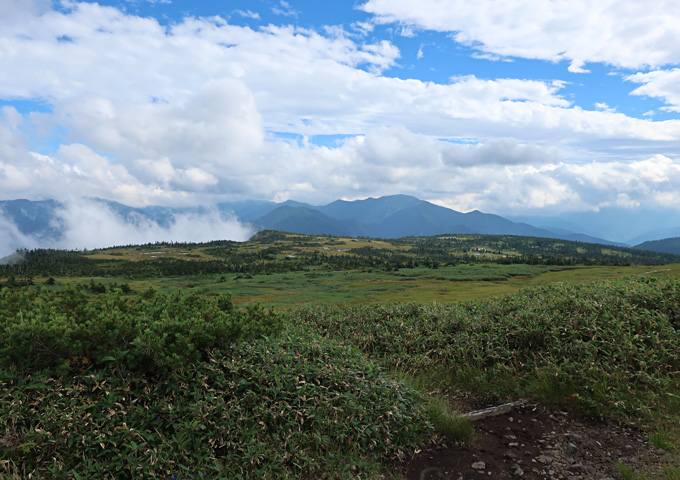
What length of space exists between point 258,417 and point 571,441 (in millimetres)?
5383

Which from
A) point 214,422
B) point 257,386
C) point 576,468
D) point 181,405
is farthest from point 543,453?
point 181,405

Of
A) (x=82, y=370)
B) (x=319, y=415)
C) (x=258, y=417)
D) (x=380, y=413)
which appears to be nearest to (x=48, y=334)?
(x=82, y=370)

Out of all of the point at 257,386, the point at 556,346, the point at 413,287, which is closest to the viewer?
the point at 257,386

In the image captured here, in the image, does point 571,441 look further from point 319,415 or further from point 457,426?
point 319,415

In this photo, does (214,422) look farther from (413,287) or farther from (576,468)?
(413,287)

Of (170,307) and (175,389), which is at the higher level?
(170,307)

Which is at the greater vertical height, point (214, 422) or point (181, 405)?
point (181, 405)

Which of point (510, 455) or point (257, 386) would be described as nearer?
point (510, 455)

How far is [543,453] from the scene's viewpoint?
19.8ft

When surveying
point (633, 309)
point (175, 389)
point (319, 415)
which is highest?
point (633, 309)

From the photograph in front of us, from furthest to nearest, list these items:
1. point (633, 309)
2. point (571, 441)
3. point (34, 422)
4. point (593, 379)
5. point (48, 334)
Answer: point (633, 309) < point (593, 379) < point (571, 441) < point (48, 334) < point (34, 422)

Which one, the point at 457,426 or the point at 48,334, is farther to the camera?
the point at 457,426

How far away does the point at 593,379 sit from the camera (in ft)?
24.6

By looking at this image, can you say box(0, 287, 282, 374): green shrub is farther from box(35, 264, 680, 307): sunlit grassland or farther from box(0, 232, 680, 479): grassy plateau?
box(35, 264, 680, 307): sunlit grassland
